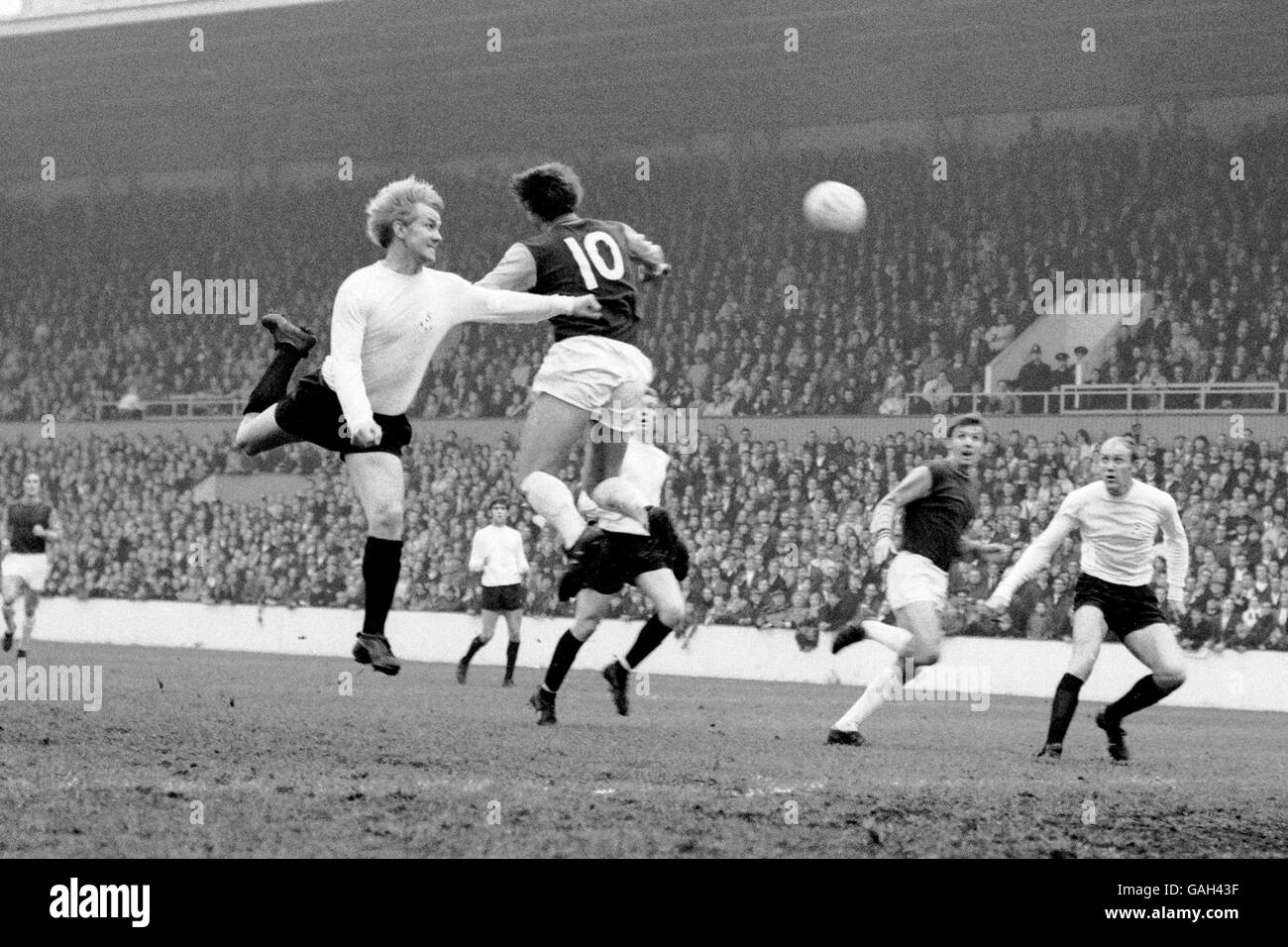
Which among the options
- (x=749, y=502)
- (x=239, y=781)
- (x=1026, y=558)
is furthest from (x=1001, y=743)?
(x=749, y=502)

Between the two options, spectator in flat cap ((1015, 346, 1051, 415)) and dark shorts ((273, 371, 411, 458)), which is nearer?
dark shorts ((273, 371, 411, 458))

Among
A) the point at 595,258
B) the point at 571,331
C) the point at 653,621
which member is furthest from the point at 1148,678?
the point at 595,258

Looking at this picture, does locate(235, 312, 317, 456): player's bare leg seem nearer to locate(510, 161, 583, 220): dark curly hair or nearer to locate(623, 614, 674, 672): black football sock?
locate(510, 161, 583, 220): dark curly hair

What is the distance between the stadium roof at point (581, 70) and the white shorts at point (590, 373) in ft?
63.6

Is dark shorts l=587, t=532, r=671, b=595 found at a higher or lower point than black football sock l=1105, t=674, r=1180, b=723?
higher

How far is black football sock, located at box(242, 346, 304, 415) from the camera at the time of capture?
9.22m

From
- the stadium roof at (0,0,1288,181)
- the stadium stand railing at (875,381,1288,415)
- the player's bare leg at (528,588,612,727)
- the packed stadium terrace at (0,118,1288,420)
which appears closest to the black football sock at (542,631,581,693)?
the player's bare leg at (528,588,612,727)

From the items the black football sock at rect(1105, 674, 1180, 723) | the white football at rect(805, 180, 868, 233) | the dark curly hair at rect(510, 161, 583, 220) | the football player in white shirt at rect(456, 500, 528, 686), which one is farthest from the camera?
the football player in white shirt at rect(456, 500, 528, 686)

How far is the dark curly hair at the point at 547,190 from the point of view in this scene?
9289mm

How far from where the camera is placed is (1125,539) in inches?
448

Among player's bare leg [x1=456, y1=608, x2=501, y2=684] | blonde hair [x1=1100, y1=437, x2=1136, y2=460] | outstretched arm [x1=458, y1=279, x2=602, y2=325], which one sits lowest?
player's bare leg [x1=456, y1=608, x2=501, y2=684]

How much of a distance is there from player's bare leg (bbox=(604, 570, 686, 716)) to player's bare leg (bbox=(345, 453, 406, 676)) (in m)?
2.91

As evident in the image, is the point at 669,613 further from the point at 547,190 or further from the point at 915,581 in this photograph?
the point at 547,190

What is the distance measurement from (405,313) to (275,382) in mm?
1009
